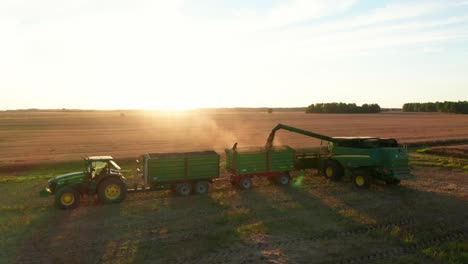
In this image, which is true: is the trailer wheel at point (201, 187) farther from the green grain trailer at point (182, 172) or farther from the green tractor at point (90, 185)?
the green tractor at point (90, 185)

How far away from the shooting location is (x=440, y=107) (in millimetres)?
120750

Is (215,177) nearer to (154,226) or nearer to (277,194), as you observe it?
(277,194)

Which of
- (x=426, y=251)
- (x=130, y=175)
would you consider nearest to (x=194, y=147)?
(x=130, y=175)

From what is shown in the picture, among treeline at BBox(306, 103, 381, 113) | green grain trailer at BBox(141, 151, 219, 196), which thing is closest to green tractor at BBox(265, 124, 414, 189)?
green grain trailer at BBox(141, 151, 219, 196)

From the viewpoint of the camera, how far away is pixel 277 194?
1853 centimetres

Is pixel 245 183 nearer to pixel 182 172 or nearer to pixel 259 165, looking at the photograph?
pixel 259 165

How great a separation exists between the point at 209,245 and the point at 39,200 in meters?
9.17

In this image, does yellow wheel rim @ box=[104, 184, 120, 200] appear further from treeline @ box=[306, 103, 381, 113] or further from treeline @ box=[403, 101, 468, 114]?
treeline @ box=[403, 101, 468, 114]

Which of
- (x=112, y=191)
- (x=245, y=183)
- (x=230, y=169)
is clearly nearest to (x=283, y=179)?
(x=245, y=183)

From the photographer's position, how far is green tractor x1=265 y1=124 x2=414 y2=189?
19.1 meters

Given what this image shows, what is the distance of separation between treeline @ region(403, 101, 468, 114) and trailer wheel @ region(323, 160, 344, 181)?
102733 millimetres

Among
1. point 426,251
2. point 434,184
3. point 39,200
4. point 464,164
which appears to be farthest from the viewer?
point 464,164

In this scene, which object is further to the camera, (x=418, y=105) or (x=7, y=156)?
(x=418, y=105)

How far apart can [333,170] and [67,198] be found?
13.0 metres
